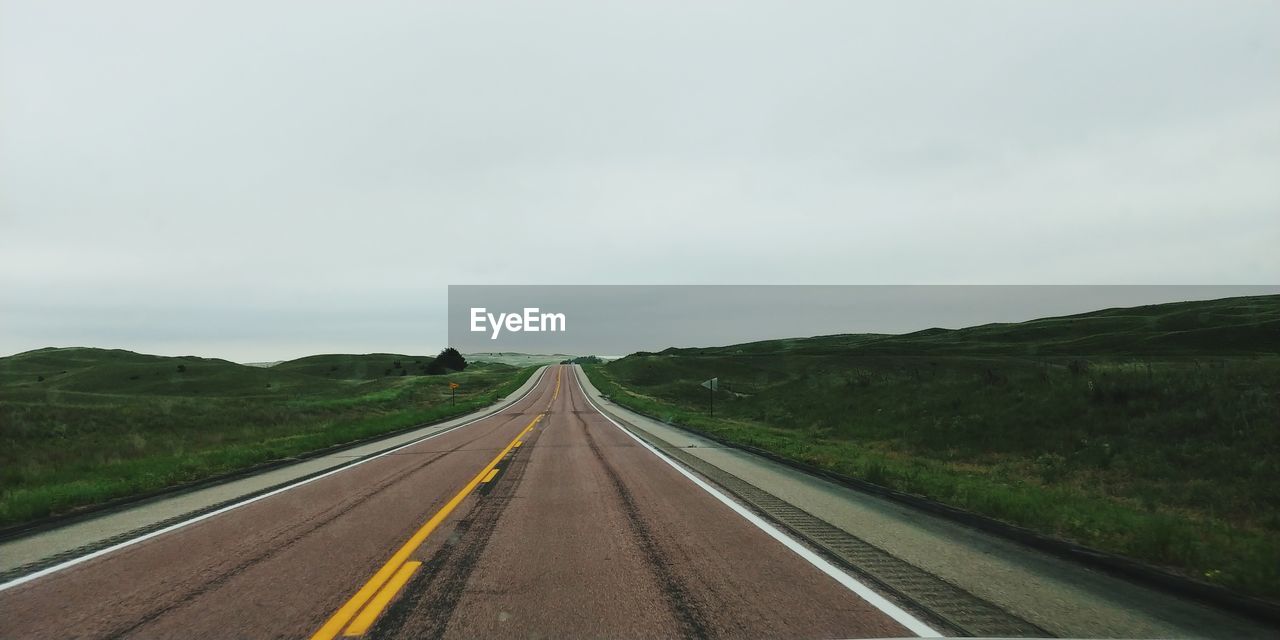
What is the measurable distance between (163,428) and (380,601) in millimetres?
35390

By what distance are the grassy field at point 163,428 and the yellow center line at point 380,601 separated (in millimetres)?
7120

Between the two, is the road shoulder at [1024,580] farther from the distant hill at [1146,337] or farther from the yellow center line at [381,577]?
the distant hill at [1146,337]

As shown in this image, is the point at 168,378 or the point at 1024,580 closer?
the point at 1024,580

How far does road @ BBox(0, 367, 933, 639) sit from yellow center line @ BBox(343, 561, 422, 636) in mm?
21

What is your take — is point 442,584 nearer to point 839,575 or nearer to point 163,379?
point 839,575

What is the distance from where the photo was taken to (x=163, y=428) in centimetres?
3100

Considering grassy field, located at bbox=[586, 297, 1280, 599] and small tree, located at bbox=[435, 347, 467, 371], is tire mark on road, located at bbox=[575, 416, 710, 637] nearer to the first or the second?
grassy field, located at bbox=[586, 297, 1280, 599]

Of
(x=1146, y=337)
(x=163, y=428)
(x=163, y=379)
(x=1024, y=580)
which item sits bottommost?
→ (x=163, y=428)

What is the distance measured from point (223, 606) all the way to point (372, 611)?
1421mm

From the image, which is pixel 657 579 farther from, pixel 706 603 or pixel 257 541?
pixel 257 541

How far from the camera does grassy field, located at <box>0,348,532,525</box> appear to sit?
11.6 metres

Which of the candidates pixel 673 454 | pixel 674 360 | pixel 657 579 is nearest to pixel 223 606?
pixel 657 579

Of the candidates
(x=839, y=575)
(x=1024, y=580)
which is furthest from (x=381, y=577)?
(x=1024, y=580)

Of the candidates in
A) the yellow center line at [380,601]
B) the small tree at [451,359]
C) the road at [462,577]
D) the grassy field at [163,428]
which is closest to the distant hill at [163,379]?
the grassy field at [163,428]
